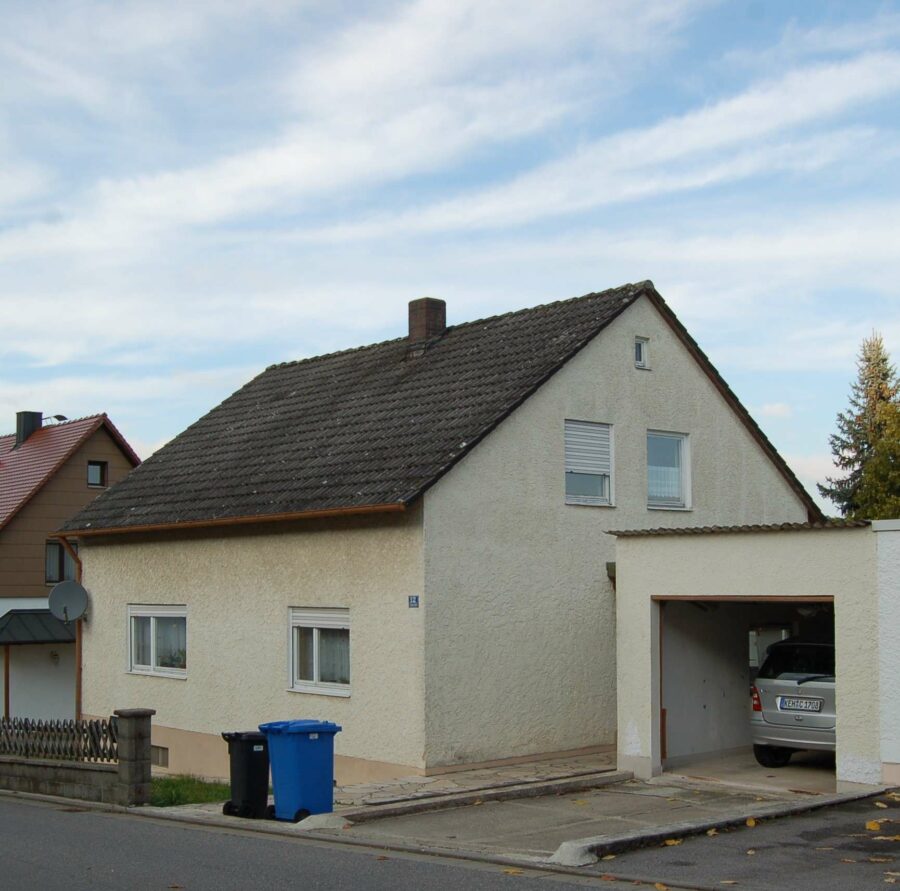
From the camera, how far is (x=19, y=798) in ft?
53.9

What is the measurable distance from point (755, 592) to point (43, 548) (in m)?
23.6

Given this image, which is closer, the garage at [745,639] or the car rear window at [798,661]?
the garage at [745,639]

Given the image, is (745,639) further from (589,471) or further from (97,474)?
(97,474)

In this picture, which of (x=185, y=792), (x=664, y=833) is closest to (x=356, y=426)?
(x=185, y=792)

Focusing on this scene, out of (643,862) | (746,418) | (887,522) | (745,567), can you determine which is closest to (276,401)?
(746,418)

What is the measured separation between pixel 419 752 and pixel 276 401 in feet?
30.4

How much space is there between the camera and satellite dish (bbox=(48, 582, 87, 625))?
69.6 ft

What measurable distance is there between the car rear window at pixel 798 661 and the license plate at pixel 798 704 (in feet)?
1.10

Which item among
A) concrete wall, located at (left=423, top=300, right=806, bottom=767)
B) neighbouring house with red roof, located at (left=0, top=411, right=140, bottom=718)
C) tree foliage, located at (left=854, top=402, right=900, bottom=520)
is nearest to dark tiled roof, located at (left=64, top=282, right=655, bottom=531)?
concrete wall, located at (left=423, top=300, right=806, bottom=767)

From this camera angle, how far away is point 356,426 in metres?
19.5

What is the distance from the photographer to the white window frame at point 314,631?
682 inches

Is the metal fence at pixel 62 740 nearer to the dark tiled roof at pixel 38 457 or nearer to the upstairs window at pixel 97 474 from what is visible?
the dark tiled roof at pixel 38 457

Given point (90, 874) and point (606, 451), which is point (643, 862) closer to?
point (90, 874)

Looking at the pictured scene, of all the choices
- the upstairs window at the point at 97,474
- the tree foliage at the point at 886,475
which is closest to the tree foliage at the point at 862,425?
the tree foliage at the point at 886,475
